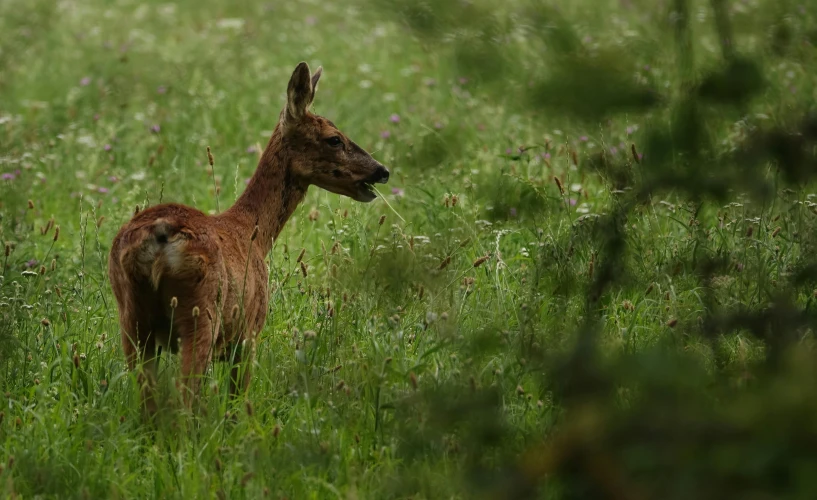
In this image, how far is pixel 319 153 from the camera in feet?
17.4

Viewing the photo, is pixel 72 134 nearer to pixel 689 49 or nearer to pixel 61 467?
pixel 61 467

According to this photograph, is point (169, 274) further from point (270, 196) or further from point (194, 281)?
point (270, 196)

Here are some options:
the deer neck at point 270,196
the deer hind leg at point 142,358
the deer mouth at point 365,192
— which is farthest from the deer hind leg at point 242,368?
the deer mouth at point 365,192

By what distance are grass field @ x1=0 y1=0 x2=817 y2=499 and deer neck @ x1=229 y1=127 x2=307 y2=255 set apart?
9.2 inches

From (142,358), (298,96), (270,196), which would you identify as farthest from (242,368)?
(298,96)

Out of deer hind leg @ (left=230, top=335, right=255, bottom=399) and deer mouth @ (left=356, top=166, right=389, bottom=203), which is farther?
deer mouth @ (left=356, top=166, right=389, bottom=203)

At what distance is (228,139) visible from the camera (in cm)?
850

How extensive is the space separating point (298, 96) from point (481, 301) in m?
1.27

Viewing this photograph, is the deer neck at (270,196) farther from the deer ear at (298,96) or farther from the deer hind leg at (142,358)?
the deer hind leg at (142,358)

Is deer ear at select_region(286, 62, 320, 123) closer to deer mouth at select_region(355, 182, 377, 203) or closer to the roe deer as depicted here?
the roe deer

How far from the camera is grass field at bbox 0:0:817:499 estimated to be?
2002 millimetres

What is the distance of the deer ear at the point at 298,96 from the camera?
5.16m

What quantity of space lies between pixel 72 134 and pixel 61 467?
16.7 feet

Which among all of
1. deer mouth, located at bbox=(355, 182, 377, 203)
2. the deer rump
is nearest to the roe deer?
the deer rump
